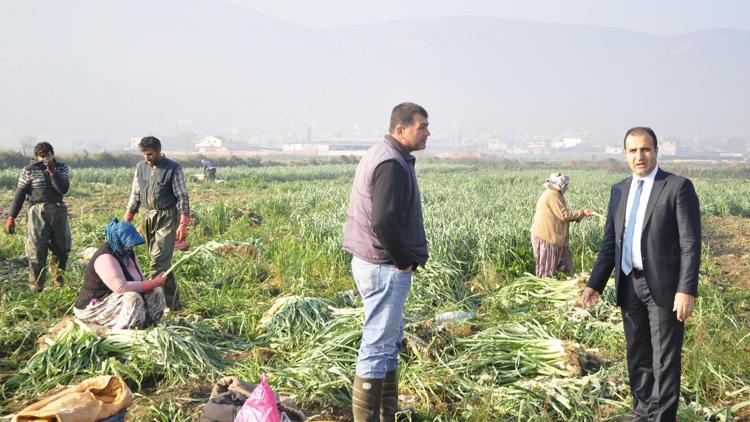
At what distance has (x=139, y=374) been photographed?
4.29 meters

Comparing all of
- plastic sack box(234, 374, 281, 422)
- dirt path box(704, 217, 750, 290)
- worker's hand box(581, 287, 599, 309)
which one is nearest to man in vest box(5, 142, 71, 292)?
plastic sack box(234, 374, 281, 422)

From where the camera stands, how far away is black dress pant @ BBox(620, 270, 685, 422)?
3270 millimetres

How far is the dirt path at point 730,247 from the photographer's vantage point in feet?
27.3

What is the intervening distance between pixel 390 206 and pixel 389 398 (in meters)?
1.15

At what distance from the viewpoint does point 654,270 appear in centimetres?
326

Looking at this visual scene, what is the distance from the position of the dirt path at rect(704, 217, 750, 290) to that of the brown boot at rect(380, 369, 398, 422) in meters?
5.78

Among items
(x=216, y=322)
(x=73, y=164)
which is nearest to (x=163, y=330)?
(x=216, y=322)

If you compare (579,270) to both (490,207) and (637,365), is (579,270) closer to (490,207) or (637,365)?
(637,365)

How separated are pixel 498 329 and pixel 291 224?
725 cm

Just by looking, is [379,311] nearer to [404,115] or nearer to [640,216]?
[404,115]

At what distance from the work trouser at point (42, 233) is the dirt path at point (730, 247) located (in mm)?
7741

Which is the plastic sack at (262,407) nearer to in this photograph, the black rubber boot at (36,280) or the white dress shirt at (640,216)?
the white dress shirt at (640,216)

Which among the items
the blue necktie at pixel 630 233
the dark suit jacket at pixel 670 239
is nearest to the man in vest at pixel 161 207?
the blue necktie at pixel 630 233

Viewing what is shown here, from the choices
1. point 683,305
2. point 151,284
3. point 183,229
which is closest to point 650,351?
point 683,305
